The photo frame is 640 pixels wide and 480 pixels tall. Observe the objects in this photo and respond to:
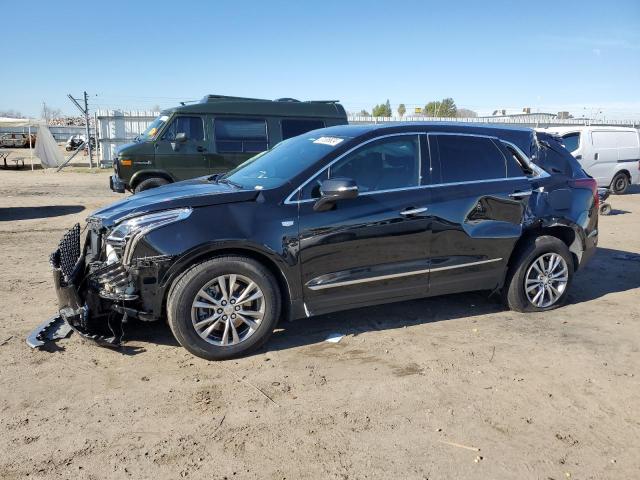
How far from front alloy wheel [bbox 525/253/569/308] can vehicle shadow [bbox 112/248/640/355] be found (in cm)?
37

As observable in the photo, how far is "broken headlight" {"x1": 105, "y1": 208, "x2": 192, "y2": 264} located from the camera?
3.80 meters

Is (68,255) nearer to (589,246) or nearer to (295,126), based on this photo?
(589,246)

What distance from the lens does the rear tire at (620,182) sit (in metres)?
15.6

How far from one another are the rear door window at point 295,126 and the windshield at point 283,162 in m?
5.94

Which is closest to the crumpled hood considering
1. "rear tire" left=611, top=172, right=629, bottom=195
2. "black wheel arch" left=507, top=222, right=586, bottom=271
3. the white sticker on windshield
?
the white sticker on windshield

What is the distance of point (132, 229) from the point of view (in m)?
3.86

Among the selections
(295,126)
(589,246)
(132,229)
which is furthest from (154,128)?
(589,246)

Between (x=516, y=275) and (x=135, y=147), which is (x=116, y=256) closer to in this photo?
(x=516, y=275)

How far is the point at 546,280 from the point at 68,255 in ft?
14.6

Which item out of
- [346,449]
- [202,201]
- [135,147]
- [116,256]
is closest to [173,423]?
[346,449]

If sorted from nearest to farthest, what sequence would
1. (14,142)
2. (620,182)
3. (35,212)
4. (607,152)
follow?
(35,212) → (607,152) → (620,182) → (14,142)

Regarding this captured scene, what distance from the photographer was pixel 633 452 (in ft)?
9.64

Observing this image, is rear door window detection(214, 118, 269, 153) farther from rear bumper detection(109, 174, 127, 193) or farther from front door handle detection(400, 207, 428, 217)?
front door handle detection(400, 207, 428, 217)

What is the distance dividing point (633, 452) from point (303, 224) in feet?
8.56
